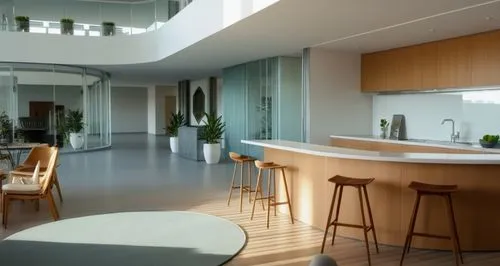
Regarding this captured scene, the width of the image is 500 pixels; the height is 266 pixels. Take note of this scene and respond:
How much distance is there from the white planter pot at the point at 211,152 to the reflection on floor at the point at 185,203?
0.23m

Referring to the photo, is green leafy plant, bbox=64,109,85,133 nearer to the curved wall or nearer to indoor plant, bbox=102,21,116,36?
the curved wall

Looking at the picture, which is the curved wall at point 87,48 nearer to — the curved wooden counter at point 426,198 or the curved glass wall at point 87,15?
the curved glass wall at point 87,15

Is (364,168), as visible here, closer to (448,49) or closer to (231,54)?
(448,49)

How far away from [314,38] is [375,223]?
3.51 meters

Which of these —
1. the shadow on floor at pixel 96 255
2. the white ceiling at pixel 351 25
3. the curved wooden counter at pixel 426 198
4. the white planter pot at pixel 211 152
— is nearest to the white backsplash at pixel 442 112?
the white ceiling at pixel 351 25

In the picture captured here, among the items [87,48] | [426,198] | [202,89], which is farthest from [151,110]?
[426,198]

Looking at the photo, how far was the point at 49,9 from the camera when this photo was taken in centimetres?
1246

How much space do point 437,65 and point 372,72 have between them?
1513mm

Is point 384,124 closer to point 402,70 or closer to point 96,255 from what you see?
point 402,70

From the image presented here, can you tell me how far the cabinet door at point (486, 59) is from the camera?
19.0 feet

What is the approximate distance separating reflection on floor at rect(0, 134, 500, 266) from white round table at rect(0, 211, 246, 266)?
26 centimetres

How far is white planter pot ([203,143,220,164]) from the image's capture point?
1062cm

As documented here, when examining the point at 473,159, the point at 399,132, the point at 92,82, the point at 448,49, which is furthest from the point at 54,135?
the point at 473,159

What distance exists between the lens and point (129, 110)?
78.5ft
